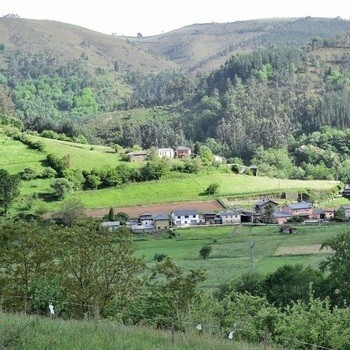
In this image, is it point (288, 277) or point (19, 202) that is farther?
point (19, 202)

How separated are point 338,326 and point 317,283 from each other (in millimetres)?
10442

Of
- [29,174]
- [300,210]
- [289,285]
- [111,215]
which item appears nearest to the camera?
[289,285]

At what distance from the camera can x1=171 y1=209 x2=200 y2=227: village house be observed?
216 ft

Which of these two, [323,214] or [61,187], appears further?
[61,187]

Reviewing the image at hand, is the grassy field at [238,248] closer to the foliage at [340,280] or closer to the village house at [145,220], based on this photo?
the village house at [145,220]

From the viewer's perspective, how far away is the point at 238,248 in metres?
49.8

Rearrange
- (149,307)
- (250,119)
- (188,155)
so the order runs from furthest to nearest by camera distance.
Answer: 1. (250,119)
2. (188,155)
3. (149,307)

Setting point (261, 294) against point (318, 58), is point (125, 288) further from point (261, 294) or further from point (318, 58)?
point (318, 58)

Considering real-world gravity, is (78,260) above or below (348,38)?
below

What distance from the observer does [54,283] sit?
20812mm

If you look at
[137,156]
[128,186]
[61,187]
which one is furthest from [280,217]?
[137,156]

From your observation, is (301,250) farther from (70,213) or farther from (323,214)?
(70,213)

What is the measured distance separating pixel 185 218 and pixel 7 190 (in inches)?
688

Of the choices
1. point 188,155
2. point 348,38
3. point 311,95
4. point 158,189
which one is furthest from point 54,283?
point 348,38
